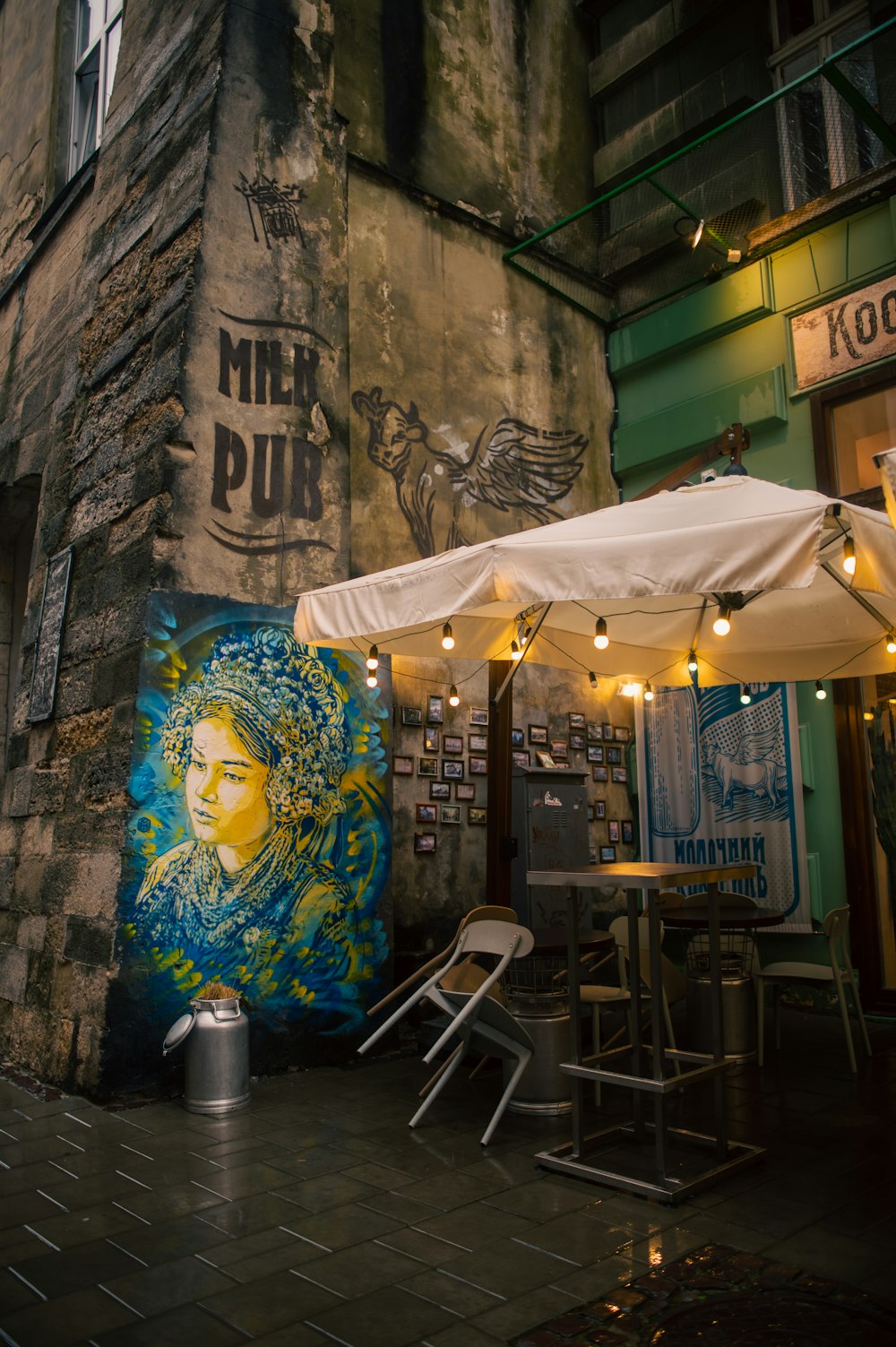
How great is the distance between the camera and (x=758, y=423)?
7.94 metres

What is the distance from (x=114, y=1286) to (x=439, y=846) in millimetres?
4380

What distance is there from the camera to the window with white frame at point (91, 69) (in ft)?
30.4

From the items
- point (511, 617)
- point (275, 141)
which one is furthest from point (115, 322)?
point (511, 617)

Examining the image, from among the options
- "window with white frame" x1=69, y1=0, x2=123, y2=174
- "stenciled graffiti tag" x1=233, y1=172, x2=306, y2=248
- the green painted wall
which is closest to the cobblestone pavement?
the green painted wall

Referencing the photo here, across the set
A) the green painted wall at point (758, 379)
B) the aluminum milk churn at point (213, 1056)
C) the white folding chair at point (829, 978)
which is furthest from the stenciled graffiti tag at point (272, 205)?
the white folding chair at point (829, 978)

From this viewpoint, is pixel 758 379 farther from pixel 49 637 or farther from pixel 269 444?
pixel 49 637

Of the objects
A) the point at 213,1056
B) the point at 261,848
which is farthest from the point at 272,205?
the point at 213,1056

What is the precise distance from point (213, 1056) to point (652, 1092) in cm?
221

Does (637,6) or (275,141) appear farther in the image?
(637,6)

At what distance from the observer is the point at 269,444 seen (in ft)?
20.2

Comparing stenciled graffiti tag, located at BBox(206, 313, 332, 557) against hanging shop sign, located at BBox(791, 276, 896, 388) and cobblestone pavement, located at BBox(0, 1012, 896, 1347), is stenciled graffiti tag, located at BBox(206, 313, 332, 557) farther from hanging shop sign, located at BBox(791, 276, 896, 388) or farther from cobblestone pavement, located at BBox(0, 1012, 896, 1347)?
hanging shop sign, located at BBox(791, 276, 896, 388)

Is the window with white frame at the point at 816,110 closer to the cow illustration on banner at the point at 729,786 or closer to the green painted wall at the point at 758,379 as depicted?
the green painted wall at the point at 758,379

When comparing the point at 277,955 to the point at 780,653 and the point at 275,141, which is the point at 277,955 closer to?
the point at 780,653

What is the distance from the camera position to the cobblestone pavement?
2809mm
